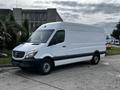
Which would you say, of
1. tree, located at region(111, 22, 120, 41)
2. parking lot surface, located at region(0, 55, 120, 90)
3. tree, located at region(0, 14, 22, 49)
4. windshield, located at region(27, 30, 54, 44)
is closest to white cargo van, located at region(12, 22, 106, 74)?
windshield, located at region(27, 30, 54, 44)

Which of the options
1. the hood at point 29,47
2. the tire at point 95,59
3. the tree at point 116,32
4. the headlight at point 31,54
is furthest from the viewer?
the tree at point 116,32

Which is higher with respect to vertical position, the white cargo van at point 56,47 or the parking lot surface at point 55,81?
the white cargo van at point 56,47

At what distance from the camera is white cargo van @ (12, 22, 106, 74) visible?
9.56m

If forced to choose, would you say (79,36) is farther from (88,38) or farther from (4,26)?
(4,26)

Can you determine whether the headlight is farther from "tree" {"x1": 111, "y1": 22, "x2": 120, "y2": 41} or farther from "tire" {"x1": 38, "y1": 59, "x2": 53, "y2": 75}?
"tree" {"x1": 111, "y1": 22, "x2": 120, "y2": 41}

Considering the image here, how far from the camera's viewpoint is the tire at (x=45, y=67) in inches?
380

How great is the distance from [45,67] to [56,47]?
3.82 feet

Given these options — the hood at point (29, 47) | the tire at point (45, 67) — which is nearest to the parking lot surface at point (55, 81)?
the tire at point (45, 67)

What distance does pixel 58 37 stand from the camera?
1055 cm

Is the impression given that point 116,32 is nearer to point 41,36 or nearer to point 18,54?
point 41,36

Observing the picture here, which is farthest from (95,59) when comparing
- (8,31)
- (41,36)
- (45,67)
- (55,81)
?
(8,31)

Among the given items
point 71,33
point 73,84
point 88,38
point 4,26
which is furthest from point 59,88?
point 4,26

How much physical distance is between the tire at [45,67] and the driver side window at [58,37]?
873mm

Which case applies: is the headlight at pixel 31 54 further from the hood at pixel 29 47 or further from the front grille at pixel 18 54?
the front grille at pixel 18 54
